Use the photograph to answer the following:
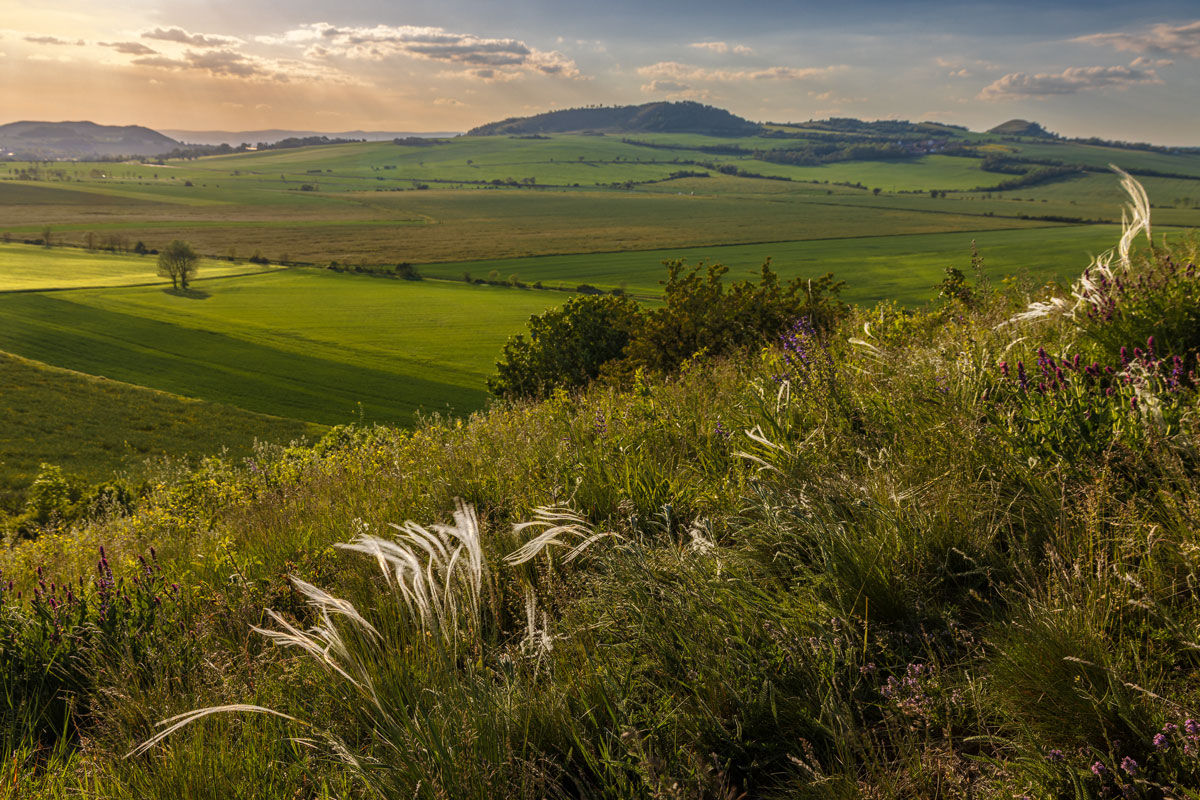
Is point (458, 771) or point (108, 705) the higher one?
point (458, 771)

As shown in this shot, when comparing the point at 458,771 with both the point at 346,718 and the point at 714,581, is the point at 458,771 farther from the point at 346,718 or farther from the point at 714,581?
the point at 714,581

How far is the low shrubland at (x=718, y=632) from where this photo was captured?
7.48 feet

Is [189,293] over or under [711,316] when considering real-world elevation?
under

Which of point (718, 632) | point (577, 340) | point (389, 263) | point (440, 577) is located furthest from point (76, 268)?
point (718, 632)

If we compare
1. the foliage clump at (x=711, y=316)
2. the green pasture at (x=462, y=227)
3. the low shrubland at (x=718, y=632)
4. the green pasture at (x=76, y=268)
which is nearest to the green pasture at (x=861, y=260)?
the green pasture at (x=462, y=227)

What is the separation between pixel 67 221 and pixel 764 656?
208m

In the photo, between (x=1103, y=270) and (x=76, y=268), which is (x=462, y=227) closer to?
(x=76, y=268)

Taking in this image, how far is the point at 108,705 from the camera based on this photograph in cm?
321

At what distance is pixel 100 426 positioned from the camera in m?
52.8

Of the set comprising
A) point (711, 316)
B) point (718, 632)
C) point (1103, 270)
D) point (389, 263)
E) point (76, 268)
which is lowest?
point (718, 632)

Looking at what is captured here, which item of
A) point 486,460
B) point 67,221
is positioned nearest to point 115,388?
point 486,460

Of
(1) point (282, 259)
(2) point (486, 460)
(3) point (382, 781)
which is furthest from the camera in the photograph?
(1) point (282, 259)

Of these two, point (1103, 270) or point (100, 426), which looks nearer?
point (1103, 270)

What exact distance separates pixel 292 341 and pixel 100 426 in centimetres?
2615
